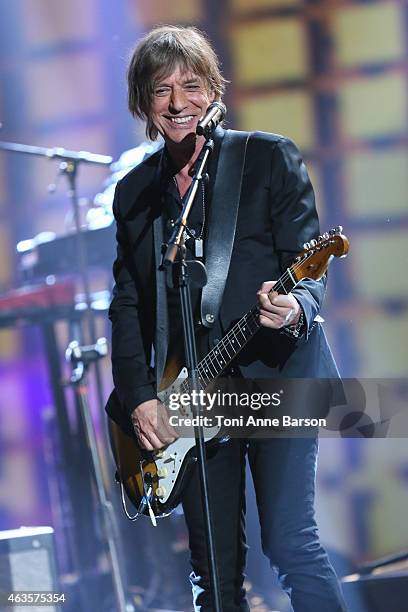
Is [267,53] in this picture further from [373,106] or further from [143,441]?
[143,441]

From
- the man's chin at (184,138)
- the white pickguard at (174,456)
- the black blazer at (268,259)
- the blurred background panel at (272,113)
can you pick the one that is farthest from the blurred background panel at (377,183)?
the white pickguard at (174,456)

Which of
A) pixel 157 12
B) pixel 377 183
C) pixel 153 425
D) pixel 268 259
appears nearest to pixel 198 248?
pixel 268 259

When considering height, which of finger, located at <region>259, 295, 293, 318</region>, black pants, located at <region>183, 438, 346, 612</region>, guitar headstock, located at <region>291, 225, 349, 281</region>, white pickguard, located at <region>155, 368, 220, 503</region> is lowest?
black pants, located at <region>183, 438, 346, 612</region>

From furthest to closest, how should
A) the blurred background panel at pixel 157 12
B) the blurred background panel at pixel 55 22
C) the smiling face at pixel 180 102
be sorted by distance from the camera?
the blurred background panel at pixel 55 22 < the blurred background panel at pixel 157 12 < the smiling face at pixel 180 102

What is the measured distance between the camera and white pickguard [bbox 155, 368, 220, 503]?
233 cm

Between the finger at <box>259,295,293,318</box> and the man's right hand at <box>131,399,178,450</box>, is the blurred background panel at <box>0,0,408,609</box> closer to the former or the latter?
the man's right hand at <box>131,399,178,450</box>

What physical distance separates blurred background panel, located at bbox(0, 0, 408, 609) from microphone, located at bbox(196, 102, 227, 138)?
3.71ft

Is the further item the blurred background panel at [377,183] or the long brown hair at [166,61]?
the blurred background panel at [377,183]

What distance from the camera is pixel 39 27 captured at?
3.44 m

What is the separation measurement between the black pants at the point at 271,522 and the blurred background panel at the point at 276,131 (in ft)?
3.10

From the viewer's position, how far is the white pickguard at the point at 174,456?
2326mm

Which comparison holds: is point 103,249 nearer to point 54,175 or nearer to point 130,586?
point 54,175

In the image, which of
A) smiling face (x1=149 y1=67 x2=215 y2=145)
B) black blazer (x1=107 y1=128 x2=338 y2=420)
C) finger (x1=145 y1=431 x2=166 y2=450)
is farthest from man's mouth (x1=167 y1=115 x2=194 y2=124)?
finger (x1=145 y1=431 x2=166 y2=450)

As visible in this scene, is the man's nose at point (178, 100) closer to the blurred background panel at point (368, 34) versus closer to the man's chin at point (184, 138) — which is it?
the man's chin at point (184, 138)
